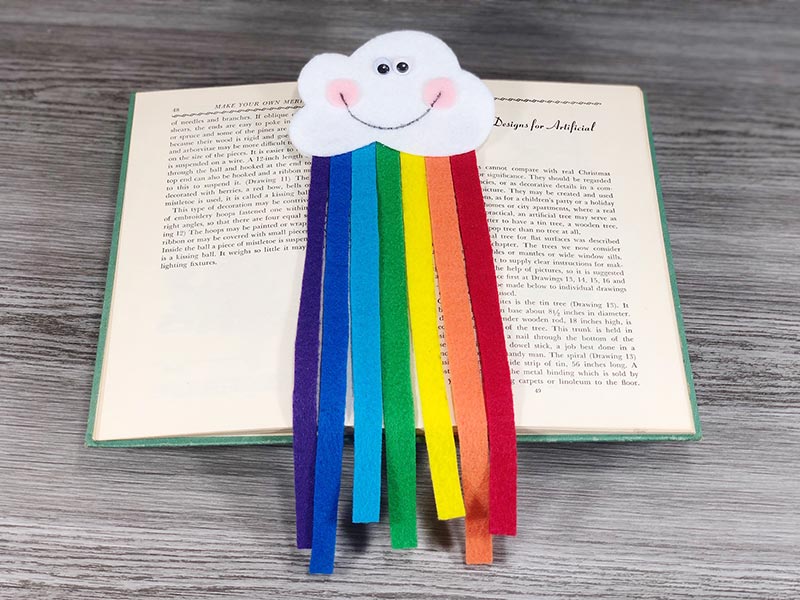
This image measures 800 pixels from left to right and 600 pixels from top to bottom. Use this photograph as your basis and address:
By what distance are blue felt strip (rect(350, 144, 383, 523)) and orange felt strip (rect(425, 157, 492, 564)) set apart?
0.05 m

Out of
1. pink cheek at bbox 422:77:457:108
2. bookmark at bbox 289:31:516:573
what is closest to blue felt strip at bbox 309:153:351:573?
bookmark at bbox 289:31:516:573

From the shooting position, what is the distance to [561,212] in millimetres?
621

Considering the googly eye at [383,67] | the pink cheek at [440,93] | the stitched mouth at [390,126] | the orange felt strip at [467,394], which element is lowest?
the orange felt strip at [467,394]

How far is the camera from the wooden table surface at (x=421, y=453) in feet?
1.79

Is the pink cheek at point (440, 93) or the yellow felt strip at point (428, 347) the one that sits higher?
the pink cheek at point (440, 93)

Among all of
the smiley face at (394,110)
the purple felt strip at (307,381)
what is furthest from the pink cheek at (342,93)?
the purple felt strip at (307,381)

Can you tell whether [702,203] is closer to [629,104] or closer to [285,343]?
[629,104]

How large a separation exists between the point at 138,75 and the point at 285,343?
36 cm

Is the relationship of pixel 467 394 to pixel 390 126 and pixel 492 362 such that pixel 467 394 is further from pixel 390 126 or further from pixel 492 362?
pixel 390 126

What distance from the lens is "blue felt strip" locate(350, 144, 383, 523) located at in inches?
21.1

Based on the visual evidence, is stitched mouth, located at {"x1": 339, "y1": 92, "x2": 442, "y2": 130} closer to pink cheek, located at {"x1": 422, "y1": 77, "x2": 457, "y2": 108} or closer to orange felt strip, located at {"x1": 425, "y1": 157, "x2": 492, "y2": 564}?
pink cheek, located at {"x1": 422, "y1": 77, "x2": 457, "y2": 108}

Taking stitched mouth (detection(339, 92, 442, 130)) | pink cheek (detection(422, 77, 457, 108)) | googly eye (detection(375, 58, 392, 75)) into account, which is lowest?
stitched mouth (detection(339, 92, 442, 130))

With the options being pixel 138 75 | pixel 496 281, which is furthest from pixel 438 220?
pixel 138 75

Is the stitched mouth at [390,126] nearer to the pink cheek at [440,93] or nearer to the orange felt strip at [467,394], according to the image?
the pink cheek at [440,93]
